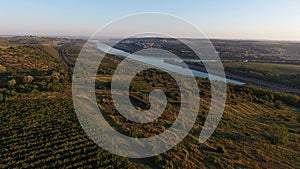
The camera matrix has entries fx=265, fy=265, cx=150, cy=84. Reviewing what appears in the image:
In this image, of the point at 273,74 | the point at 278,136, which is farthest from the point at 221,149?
the point at 273,74

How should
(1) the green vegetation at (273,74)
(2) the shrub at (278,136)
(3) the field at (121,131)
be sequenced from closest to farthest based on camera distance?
(3) the field at (121,131) < (2) the shrub at (278,136) < (1) the green vegetation at (273,74)

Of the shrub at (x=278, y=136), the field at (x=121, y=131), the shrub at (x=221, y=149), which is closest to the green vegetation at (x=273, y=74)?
the field at (x=121, y=131)

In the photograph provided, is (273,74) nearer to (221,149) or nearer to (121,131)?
(221,149)

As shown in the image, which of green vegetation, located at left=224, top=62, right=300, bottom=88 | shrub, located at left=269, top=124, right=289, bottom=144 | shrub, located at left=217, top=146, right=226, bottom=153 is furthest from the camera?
green vegetation, located at left=224, top=62, right=300, bottom=88

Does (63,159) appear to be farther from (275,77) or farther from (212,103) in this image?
(275,77)

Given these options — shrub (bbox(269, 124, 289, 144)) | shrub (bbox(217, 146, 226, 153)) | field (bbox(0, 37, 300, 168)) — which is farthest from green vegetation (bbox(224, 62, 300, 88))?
shrub (bbox(217, 146, 226, 153))

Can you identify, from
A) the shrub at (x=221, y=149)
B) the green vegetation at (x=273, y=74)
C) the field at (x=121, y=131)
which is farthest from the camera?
the green vegetation at (x=273, y=74)

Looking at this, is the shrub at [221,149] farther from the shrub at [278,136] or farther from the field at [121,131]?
the shrub at [278,136]

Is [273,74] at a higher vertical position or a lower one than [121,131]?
lower

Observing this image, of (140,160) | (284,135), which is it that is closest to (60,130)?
(140,160)

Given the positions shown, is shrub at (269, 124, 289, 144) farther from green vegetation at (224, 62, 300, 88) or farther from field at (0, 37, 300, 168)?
green vegetation at (224, 62, 300, 88)

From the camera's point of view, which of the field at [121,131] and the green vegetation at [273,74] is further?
the green vegetation at [273,74]
